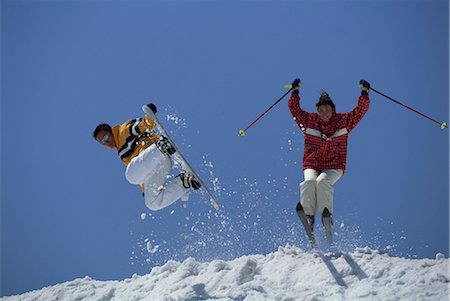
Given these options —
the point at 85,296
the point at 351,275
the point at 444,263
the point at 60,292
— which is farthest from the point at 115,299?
the point at 444,263

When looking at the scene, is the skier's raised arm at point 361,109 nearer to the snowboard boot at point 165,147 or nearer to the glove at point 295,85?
the glove at point 295,85

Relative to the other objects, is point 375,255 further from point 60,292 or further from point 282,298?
point 60,292

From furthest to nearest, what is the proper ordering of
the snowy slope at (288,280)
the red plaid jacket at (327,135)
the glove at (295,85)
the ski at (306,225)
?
the glove at (295,85) → the red plaid jacket at (327,135) → the ski at (306,225) → the snowy slope at (288,280)

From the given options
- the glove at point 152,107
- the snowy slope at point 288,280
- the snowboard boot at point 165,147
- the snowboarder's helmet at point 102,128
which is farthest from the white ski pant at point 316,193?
the snowboarder's helmet at point 102,128

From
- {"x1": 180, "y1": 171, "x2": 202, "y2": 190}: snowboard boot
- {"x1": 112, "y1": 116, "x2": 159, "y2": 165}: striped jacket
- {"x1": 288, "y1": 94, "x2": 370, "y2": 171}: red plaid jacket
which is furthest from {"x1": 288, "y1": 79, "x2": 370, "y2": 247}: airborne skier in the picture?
{"x1": 112, "y1": 116, "x2": 159, "y2": 165}: striped jacket

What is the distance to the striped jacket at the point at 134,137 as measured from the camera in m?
8.64

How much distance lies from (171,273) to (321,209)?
2391 mm

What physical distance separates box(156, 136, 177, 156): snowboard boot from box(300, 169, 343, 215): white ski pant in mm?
2134

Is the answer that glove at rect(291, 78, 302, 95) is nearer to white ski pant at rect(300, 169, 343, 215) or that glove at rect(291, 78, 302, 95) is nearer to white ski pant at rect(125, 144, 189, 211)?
white ski pant at rect(300, 169, 343, 215)

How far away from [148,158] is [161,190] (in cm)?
58

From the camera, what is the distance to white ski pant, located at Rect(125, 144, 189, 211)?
823 cm

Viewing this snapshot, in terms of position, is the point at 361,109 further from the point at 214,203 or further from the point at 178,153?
the point at 178,153

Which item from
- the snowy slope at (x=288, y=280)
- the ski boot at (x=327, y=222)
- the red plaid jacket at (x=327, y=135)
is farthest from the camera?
the red plaid jacket at (x=327, y=135)

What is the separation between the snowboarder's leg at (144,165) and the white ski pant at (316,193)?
2.27 meters
